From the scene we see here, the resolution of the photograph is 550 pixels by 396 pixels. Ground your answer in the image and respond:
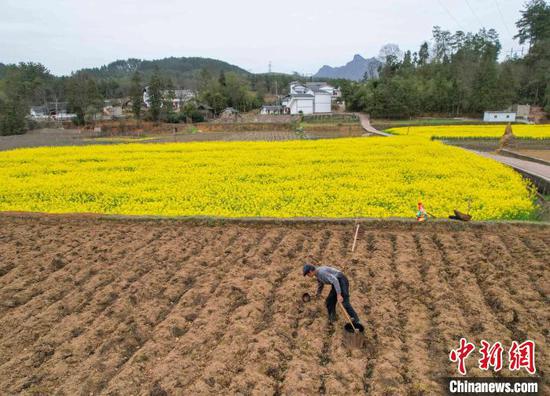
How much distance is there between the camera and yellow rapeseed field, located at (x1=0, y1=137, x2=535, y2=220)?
13453mm

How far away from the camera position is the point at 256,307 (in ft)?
23.6

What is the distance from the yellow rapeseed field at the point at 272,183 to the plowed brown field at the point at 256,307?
91.0 inches

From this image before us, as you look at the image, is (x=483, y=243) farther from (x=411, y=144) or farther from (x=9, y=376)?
(x=411, y=144)

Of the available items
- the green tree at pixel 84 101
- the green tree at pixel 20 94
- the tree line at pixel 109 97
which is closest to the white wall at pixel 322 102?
the tree line at pixel 109 97

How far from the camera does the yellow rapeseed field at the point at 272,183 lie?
13.5 m

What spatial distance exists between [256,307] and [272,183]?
1012 cm

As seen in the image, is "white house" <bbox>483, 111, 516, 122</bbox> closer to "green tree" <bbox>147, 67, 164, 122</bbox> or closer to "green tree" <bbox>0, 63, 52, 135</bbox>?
"green tree" <bbox>147, 67, 164, 122</bbox>

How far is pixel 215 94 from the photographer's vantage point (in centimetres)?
8006

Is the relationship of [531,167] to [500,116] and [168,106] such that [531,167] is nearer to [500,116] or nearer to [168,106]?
[500,116]

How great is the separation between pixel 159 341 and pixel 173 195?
977 cm

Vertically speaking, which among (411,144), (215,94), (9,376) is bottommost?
(9,376)

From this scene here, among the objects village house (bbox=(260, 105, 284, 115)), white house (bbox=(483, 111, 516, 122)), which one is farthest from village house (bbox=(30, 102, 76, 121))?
white house (bbox=(483, 111, 516, 122))

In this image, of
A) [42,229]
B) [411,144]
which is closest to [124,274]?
[42,229]

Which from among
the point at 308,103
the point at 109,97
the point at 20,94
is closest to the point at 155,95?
the point at 308,103
